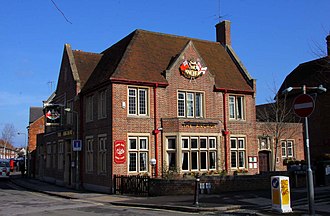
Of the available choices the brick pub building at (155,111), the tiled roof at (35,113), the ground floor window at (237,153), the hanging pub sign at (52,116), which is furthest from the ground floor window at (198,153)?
the tiled roof at (35,113)

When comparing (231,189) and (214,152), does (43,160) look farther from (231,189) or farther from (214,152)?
(231,189)

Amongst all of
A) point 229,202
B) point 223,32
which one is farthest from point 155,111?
point 223,32

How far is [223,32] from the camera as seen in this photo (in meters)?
33.7

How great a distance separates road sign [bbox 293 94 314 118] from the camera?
41.3 feet

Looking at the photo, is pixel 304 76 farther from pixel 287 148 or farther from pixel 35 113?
pixel 35 113

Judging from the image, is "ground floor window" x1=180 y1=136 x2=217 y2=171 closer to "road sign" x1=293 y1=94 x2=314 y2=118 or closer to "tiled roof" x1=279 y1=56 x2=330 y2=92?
"road sign" x1=293 y1=94 x2=314 y2=118

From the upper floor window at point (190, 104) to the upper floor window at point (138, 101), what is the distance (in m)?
2.57

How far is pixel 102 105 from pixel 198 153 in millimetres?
6947

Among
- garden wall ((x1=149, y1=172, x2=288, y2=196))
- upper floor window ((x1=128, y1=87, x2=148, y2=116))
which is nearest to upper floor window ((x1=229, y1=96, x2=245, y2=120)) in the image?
upper floor window ((x1=128, y1=87, x2=148, y2=116))

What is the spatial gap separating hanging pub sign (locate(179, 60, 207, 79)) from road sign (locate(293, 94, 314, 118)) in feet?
47.0

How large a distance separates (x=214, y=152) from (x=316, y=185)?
6651 millimetres

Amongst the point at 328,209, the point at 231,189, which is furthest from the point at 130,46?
the point at 328,209

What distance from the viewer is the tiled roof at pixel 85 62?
29816mm

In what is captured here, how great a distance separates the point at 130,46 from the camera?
89.2 ft
